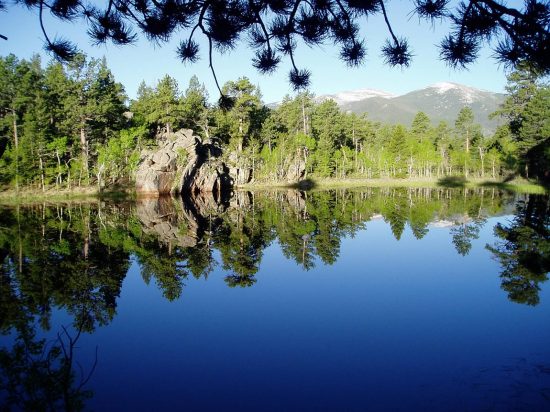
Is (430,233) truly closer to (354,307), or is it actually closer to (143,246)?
(354,307)

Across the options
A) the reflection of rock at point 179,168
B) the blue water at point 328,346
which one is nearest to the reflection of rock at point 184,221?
the blue water at point 328,346

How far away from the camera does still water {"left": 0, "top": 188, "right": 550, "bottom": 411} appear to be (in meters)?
5.67

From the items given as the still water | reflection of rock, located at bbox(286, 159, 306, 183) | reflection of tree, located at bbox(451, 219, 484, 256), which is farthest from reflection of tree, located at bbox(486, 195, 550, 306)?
reflection of rock, located at bbox(286, 159, 306, 183)

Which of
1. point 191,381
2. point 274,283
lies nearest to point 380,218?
point 274,283

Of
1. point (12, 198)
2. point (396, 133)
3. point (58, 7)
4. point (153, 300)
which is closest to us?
point (58, 7)

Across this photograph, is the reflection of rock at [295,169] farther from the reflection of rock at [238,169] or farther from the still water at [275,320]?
the still water at [275,320]

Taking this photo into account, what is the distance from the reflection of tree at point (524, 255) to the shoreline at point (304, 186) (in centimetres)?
2457

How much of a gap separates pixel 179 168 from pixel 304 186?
67.4 ft

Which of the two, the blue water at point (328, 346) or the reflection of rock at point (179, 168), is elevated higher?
the reflection of rock at point (179, 168)

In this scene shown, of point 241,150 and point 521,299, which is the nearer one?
point 521,299

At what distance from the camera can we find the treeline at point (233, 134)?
1714 inches

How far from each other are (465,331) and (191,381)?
563cm

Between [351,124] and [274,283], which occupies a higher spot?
[351,124]

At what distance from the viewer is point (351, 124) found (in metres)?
76.1
